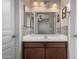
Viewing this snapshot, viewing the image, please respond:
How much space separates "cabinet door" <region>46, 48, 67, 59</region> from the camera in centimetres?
387

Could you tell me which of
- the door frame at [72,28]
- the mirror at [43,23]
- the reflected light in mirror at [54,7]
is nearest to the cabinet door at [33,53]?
the mirror at [43,23]

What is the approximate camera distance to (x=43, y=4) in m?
4.45

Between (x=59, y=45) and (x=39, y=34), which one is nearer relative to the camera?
(x=59, y=45)

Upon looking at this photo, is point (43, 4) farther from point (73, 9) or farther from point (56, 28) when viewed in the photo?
point (73, 9)

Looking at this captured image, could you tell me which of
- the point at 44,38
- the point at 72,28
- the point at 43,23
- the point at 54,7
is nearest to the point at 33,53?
the point at 44,38

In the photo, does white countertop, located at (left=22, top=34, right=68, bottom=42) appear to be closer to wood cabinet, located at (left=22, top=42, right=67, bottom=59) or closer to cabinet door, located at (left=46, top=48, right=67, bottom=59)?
wood cabinet, located at (left=22, top=42, right=67, bottom=59)

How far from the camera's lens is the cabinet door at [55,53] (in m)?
3.87

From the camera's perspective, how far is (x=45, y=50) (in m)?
3.87

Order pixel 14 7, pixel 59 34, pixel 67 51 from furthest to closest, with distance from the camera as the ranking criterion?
pixel 59 34 → pixel 67 51 → pixel 14 7

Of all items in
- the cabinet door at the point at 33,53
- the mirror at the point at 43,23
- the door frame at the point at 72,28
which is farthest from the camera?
the mirror at the point at 43,23

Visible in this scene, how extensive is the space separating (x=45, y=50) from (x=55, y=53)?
0.29 meters

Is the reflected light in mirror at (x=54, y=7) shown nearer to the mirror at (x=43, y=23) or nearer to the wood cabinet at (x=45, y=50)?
the mirror at (x=43, y=23)

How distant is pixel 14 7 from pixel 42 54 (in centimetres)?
149

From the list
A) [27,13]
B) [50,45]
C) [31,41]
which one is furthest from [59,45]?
[27,13]
